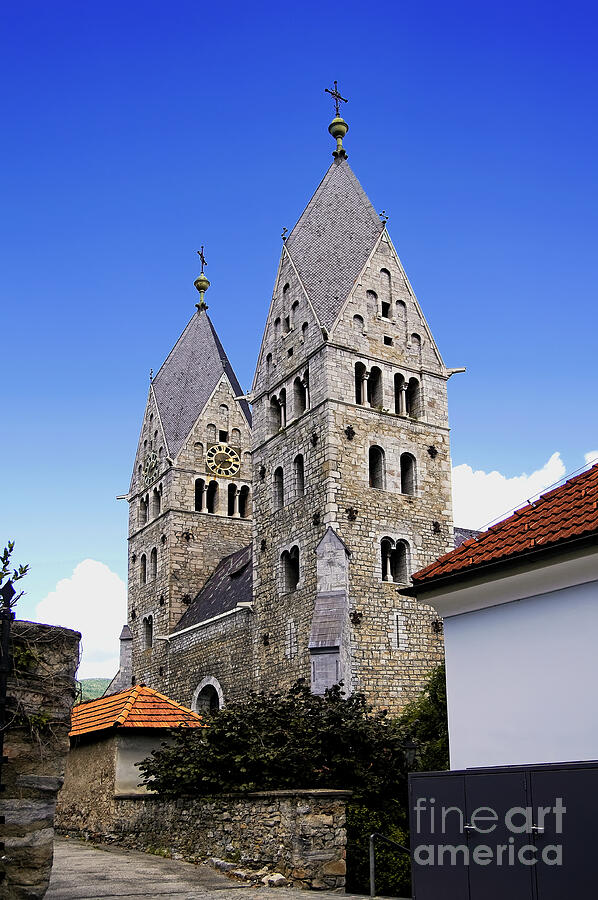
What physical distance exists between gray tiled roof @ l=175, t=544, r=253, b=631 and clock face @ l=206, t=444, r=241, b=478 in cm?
429

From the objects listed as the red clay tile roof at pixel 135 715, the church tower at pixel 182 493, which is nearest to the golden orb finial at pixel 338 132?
the church tower at pixel 182 493

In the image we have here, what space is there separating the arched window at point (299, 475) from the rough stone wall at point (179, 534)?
11.6m

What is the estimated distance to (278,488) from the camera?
1133 inches

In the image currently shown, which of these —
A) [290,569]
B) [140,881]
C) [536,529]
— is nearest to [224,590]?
[290,569]

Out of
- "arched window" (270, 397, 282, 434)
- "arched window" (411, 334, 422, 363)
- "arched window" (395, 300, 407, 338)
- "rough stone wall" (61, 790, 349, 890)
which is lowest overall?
"rough stone wall" (61, 790, 349, 890)

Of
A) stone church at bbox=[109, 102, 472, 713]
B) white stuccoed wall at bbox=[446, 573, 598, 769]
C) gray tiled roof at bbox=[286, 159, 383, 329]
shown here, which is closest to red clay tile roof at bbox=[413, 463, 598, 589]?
white stuccoed wall at bbox=[446, 573, 598, 769]

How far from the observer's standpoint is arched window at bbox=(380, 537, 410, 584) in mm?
25812

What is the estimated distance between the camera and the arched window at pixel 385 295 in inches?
1137

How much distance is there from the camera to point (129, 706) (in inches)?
698

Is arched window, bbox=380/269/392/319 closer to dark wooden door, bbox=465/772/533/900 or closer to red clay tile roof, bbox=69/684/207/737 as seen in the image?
red clay tile roof, bbox=69/684/207/737

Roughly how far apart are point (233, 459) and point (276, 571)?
1594cm

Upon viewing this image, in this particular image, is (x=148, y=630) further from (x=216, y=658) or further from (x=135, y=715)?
(x=135, y=715)

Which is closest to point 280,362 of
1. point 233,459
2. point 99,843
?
point 233,459

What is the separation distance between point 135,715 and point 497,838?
35.4ft
